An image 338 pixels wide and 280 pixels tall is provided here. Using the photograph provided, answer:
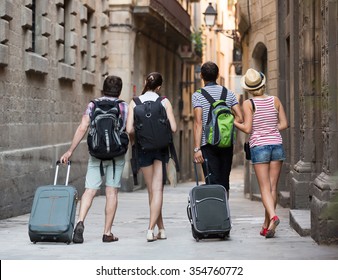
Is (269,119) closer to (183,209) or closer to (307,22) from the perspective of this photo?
(307,22)

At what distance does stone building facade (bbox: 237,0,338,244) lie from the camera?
8875mm

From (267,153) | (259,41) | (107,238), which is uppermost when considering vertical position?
(259,41)

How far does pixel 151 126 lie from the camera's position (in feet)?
31.7

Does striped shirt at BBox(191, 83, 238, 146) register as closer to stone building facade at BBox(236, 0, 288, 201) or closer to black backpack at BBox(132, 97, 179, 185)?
black backpack at BBox(132, 97, 179, 185)

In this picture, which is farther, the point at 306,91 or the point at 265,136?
the point at 306,91

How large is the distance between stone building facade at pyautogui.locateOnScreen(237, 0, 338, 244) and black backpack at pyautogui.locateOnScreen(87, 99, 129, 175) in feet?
6.26

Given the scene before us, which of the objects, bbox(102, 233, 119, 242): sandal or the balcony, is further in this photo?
the balcony

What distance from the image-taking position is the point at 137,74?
28969mm

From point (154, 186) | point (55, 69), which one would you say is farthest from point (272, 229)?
point (55, 69)

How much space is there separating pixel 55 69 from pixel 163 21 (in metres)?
12.7

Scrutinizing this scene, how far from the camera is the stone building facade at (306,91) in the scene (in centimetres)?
888

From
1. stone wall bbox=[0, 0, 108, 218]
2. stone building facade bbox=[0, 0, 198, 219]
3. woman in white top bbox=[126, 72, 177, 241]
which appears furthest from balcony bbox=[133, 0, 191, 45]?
woman in white top bbox=[126, 72, 177, 241]

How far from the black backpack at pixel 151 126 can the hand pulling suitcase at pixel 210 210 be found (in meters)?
0.59

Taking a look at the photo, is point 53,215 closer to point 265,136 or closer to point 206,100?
point 206,100
